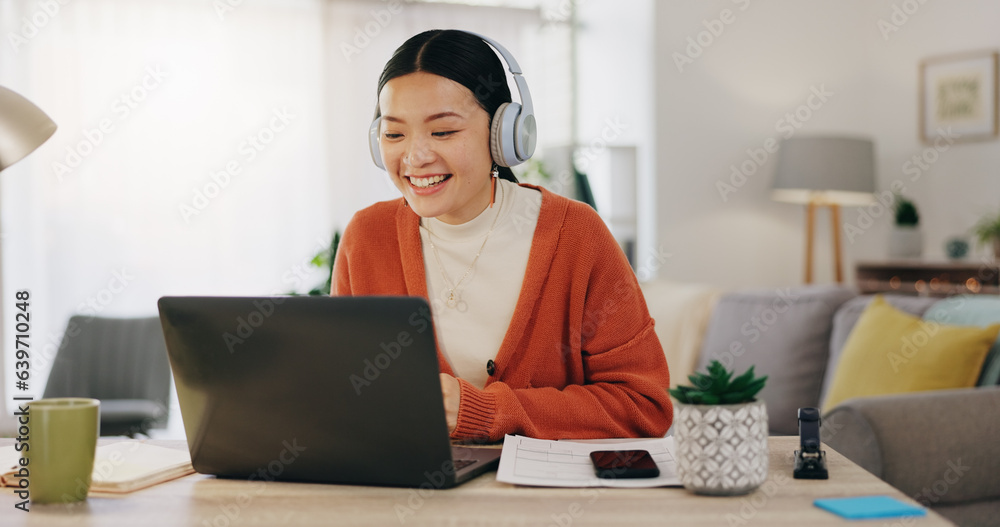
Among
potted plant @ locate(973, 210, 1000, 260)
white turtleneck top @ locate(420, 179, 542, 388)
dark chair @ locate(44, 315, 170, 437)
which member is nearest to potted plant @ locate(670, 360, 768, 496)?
white turtleneck top @ locate(420, 179, 542, 388)

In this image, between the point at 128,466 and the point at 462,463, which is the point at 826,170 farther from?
the point at 128,466

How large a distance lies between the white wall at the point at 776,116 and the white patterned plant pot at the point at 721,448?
3.36 m

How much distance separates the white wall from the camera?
4.16 m

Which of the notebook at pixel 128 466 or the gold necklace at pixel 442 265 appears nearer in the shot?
the notebook at pixel 128 466

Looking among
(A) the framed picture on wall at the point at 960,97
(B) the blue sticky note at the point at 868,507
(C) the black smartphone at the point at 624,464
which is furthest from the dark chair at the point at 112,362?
(A) the framed picture on wall at the point at 960,97

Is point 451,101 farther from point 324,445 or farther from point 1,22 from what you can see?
point 1,22

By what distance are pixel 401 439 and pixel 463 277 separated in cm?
49

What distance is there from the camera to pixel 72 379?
308 cm

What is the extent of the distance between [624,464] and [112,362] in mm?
2649

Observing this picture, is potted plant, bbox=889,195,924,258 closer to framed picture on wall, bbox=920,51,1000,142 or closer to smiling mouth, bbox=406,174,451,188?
framed picture on wall, bbox=920,51,1000,142

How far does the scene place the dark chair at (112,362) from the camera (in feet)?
10.0

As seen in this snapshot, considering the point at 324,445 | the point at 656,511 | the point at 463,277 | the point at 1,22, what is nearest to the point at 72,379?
the point at 1,22

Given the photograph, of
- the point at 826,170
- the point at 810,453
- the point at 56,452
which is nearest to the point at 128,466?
the point at 56,452

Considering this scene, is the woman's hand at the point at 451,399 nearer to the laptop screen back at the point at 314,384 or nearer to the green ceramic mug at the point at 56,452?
the laptop screen back at the point at 314,384
